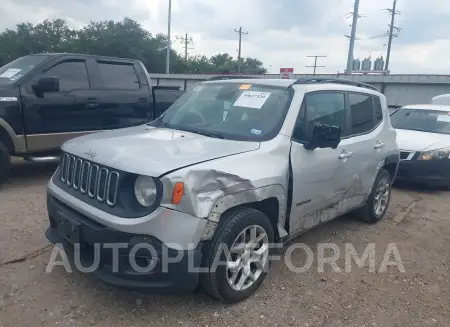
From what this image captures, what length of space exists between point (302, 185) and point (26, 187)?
4.37 meters

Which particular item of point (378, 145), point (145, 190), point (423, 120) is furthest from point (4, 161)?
point (423, 120)

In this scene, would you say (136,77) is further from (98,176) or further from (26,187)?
(98,176)

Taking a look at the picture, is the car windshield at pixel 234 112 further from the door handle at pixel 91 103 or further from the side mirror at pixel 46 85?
the door handle at pixel 91 103

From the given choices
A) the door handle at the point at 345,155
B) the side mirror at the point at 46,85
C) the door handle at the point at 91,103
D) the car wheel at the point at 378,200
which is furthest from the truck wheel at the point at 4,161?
the car wheel at the point at 378,200

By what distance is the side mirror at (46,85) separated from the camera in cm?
545

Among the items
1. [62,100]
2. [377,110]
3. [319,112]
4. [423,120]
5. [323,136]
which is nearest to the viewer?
[323,136]

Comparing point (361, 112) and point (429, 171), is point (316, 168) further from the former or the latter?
point (429, 171)

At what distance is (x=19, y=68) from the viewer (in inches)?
234

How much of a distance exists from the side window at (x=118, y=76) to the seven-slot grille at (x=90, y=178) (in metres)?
3.54

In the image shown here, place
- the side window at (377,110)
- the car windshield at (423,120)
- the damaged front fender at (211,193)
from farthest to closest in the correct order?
the car windshield at (423,120)
the side window at (377,110)
the damaged front fender at (211,193)

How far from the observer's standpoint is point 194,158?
2.73 meters

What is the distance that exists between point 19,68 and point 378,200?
559cm

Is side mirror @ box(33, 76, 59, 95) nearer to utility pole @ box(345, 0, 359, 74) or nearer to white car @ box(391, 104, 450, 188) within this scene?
white car @ box(391, 104, 450, 188)

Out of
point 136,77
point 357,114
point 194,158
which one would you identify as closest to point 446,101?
point 357,114
